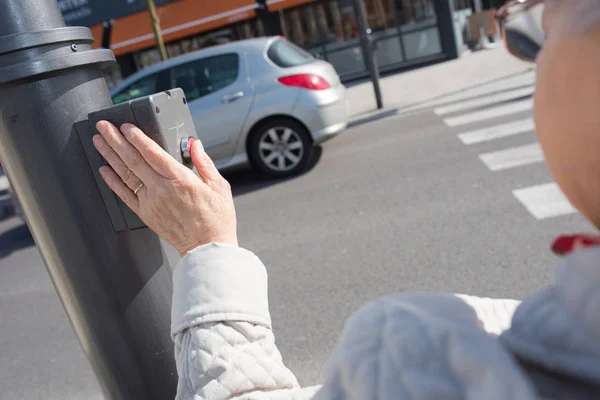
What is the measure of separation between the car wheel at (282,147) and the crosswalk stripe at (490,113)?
7.31 ft

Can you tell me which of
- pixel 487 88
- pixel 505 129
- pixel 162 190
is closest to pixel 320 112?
pixel 505 129

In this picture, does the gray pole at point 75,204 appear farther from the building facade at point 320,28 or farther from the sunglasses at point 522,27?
the building facade at point 320,28

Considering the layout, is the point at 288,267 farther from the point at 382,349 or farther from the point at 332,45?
the point at 332,45

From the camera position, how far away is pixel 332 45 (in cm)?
1781

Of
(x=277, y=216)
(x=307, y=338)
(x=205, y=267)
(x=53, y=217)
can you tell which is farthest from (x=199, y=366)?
(x=277, y=216)

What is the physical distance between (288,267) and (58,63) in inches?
146

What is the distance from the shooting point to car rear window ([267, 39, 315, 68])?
26.1ft

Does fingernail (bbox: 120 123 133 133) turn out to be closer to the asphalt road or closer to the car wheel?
the asphalt road

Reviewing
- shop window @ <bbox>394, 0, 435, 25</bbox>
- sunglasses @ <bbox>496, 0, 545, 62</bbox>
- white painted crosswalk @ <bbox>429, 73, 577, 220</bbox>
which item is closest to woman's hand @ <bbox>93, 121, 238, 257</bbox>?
sunglasses @ <bbox>496, 0, 545, 62</bbox>

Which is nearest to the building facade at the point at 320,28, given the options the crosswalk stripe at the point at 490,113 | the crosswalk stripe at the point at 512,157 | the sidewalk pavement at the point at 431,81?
the sidewalk pavement at the point at 431,81

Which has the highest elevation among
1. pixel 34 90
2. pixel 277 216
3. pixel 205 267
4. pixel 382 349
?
pixel 34 90

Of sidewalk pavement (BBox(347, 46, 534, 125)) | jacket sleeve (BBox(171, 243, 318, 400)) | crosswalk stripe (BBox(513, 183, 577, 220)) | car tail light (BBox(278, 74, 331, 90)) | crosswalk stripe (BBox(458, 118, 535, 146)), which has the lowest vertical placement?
sidewalk pavement (BBox(347, 46, 534, 125))

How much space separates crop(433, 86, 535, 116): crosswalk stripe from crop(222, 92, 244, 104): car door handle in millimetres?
3487

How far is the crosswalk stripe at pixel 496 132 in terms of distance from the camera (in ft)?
24.9
